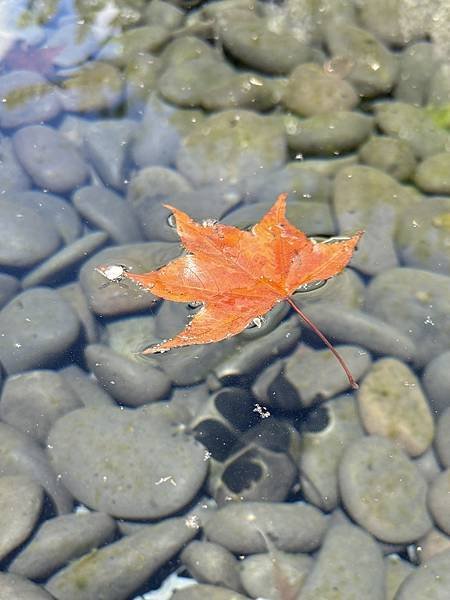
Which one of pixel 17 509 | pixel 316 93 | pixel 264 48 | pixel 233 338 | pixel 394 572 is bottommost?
pixel 394 572

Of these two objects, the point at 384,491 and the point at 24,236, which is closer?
the point at 384,491

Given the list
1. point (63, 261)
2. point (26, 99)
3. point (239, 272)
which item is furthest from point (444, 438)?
point (26, 99)

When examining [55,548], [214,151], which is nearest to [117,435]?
[55,548]

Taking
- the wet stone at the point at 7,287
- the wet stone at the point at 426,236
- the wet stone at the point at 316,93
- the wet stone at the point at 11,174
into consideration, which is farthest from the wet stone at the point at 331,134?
the wet stone at the point at 7,287

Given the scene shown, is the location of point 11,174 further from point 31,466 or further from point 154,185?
point 31,466

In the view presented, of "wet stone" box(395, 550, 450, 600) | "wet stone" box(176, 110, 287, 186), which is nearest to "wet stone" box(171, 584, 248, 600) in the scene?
"wet stone" box(395, 550, 450, 600)

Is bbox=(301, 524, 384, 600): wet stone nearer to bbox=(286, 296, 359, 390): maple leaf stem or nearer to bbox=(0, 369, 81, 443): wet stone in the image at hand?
bbox=(286, 296, 359, 390): maple leaf stem

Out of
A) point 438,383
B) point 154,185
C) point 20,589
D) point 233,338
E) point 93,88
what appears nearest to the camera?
point 20,589
